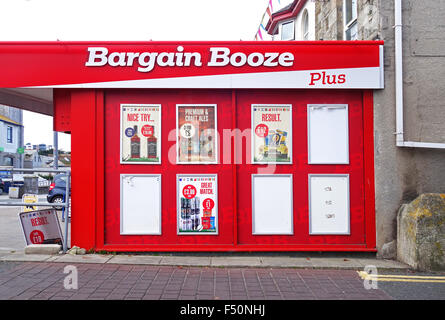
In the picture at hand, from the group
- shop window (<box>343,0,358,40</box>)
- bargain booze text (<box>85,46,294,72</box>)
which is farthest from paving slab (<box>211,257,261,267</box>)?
shop window (<box>343,0,358,40</box>)

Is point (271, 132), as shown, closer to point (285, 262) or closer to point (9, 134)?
point (285, 262)

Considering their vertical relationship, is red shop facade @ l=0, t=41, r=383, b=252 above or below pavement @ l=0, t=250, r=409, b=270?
above

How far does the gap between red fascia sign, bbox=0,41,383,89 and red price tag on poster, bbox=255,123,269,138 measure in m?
0.74

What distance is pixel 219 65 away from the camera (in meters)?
6.41

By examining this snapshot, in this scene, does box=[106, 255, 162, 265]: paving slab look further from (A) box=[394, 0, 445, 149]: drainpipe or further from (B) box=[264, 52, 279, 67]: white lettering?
(A) box=[394, 0, 445, 149]: drainpipe

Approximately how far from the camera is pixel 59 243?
674 cm

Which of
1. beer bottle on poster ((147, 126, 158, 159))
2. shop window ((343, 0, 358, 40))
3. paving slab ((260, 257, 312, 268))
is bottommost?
paving slab ((260, 257, 312, 268))

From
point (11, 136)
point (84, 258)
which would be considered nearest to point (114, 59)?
point (84, 258)

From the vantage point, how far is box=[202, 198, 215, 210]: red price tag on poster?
6600 mm

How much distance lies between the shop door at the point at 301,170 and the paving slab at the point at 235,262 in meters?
0.38

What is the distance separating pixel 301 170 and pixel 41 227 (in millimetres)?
4843

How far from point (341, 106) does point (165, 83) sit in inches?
127

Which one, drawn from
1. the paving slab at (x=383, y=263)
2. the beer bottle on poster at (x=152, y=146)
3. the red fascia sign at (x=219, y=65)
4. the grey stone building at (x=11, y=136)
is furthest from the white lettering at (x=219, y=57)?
the grey stone building at (x=11, y=136)
